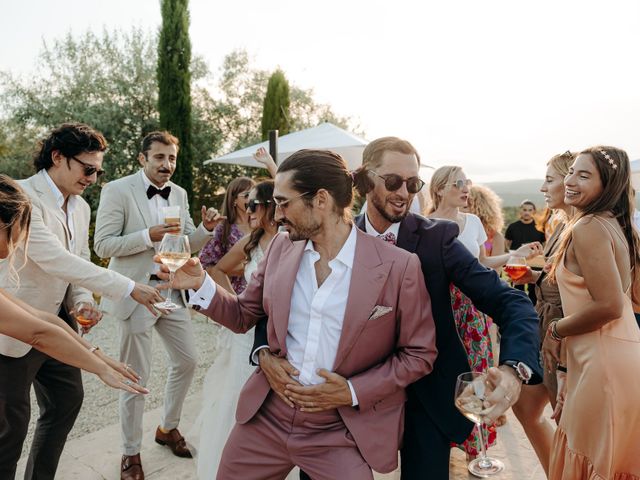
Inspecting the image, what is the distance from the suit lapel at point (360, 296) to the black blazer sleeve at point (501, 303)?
0.36m

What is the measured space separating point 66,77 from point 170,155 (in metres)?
15.3

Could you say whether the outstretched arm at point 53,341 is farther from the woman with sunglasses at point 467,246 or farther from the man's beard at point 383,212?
the woman with sunglasses at point 467,246

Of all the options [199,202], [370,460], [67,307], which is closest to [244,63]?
[199,202]

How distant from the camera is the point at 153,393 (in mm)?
Result: 5828

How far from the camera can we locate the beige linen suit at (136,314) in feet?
12.9

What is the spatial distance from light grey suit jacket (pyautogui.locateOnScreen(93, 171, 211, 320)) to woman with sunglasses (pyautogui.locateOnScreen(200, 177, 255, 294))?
1.44 ft

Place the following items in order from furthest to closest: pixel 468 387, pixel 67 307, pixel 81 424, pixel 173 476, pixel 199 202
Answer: pixel 199 202 → pixel 81 424 → pixel 173 476 → pixel 67 307 → pixel 468 387

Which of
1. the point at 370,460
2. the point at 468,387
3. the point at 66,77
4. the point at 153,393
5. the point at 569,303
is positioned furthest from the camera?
the point at 66,77

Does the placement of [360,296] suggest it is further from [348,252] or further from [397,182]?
[397,182]

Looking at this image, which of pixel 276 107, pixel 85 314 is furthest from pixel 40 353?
pixel 276 107

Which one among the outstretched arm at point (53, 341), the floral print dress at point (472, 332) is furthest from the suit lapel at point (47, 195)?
the floral print dress at point (472, 332)

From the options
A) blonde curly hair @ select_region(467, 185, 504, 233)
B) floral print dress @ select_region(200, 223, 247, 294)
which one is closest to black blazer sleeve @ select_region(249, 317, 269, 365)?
floral print dress @ select_region(200, 223, 247, 294)

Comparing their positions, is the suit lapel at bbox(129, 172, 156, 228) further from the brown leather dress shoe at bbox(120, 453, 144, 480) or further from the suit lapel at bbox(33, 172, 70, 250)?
the brown leather dress shoe at bbox(120, 453, 144, 480)

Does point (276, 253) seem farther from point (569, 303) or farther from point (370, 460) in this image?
point (569, 303)
